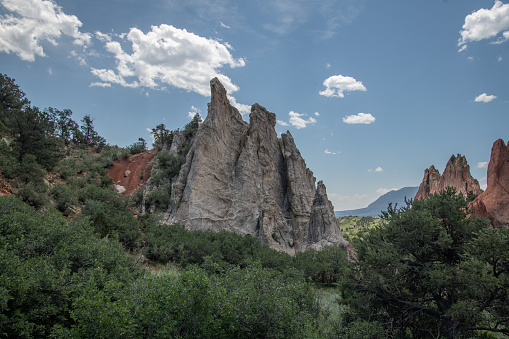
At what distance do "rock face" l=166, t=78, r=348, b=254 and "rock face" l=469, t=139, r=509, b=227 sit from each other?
45.3 feet

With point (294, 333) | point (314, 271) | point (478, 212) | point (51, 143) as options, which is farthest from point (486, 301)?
point (51, 143)

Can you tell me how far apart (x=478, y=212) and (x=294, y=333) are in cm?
2746

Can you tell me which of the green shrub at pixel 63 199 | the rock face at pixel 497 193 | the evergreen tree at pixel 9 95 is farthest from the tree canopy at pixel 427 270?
the evergreen tree at pixel 9 95

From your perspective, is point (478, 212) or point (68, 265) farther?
point (478, 212)

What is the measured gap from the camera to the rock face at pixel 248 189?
27469 millimetres

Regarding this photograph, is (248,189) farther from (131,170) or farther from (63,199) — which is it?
(131,170)

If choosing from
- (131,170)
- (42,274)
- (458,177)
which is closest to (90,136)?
(131,170)

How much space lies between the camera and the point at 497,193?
26.0 meters

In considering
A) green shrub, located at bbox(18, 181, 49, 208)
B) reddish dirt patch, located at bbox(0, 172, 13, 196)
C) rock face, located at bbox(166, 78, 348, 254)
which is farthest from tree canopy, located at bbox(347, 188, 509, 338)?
reddish dirt patch, located at bbox(0, 172, 13, 196)

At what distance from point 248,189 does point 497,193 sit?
84.0 feet

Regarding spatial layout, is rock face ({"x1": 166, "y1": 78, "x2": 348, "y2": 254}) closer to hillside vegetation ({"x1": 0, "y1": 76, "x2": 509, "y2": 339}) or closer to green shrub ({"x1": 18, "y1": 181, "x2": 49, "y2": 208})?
hillside vegetation ({"x1": 0, "y1": 76, "x2": 509, "y2": 339})

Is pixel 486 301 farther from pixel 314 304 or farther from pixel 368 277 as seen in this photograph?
pixel 314 304

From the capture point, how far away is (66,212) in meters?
19.7

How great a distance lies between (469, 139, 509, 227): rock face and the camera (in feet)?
81.2
